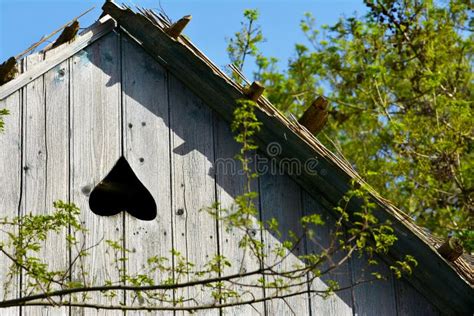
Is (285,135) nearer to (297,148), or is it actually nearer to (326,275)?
(297,148)

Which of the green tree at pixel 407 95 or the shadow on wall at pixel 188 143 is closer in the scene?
the shadow on wall at pixel 188 143

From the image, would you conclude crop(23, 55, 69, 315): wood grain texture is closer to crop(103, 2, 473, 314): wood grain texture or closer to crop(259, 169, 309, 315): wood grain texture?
crop(103, 2, 473, 314): wood grain texture

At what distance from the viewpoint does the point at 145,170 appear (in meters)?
6.34

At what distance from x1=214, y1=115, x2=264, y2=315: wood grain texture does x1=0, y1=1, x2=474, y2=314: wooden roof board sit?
125mm

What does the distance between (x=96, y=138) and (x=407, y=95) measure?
9571mm

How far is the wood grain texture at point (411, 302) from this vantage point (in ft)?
20.8

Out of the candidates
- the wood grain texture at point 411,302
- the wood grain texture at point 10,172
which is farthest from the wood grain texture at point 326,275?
the wood grain texture at point 10,172

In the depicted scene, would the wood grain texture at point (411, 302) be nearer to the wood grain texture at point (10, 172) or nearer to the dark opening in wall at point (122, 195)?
the dark opening in wall at point (122, 195)

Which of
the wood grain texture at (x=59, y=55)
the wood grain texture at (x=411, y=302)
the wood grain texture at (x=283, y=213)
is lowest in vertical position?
the wood grain texture at (x=411, y=302)

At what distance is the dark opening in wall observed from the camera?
640cm

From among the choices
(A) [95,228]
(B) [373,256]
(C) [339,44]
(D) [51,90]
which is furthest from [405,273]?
(C) [339,44]

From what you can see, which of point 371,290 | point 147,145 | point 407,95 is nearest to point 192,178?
point 147,145

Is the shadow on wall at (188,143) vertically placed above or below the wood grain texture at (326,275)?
above

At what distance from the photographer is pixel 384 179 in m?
13.3
